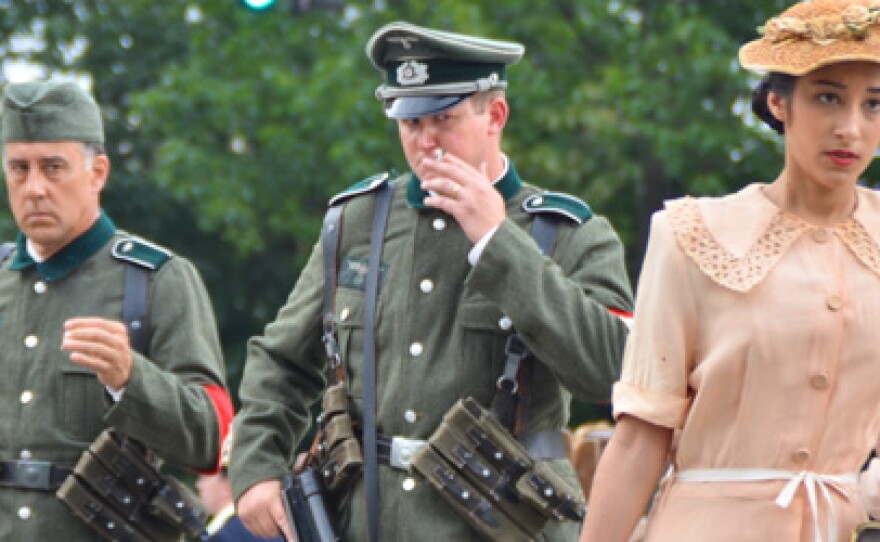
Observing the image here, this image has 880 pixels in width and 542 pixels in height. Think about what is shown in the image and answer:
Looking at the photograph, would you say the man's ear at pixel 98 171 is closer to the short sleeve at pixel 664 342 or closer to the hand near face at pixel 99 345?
the hand near face at pixel 99 345

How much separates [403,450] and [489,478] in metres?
0.27

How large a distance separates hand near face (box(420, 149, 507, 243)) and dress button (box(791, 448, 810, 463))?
4.33ft

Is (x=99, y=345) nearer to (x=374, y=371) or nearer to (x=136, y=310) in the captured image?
(x=136, y=310)

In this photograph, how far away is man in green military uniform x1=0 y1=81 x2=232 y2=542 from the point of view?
7059 millimetres

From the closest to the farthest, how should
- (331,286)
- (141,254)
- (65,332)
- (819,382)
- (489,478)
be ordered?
(819,382) → (489,478) → (331,286) → (65,332) → (141,254)

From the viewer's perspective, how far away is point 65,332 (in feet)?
22.5

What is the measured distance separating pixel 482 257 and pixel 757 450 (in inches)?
48.8

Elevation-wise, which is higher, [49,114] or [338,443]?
[49,114]

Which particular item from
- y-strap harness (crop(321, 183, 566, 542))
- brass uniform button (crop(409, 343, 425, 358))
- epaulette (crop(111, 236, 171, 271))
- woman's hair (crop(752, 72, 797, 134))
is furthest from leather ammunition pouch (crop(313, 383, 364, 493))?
woman's hair (crop(752, 72, 797, 134))

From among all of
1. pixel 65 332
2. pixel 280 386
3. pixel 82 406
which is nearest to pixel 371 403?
pixel 280 386

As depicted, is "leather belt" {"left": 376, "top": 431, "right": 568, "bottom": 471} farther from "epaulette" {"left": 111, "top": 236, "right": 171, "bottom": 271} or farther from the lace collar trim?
"epaulette" {"left": 111, "top": 236, "right": 171, "bottom": 271}

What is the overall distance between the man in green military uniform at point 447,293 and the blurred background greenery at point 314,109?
10246mm

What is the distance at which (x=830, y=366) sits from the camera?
4.80 metres

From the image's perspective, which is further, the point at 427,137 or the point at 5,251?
the point at 5,251
